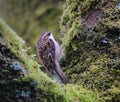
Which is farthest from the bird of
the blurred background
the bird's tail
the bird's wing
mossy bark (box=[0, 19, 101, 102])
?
the blurred background

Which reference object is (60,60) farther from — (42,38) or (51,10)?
(51,10)

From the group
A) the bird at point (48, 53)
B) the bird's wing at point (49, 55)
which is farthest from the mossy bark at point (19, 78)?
the bird's wing at point (49, 55)

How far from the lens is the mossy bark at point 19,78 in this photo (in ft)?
8.99

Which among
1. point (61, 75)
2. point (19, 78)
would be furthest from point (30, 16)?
point (19, 78)

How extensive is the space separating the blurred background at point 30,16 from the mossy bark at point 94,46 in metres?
4.61

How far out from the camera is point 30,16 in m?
8.81

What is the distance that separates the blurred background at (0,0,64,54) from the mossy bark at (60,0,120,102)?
15.1ft

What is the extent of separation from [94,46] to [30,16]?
5439 millimetres

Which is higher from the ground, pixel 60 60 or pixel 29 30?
pixel 29 30

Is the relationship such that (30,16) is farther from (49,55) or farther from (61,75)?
(61,75)

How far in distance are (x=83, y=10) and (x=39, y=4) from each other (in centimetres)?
520

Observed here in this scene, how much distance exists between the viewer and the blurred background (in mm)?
8523

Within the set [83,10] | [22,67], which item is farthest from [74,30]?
[22,67]

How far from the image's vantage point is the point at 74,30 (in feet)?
11.8
